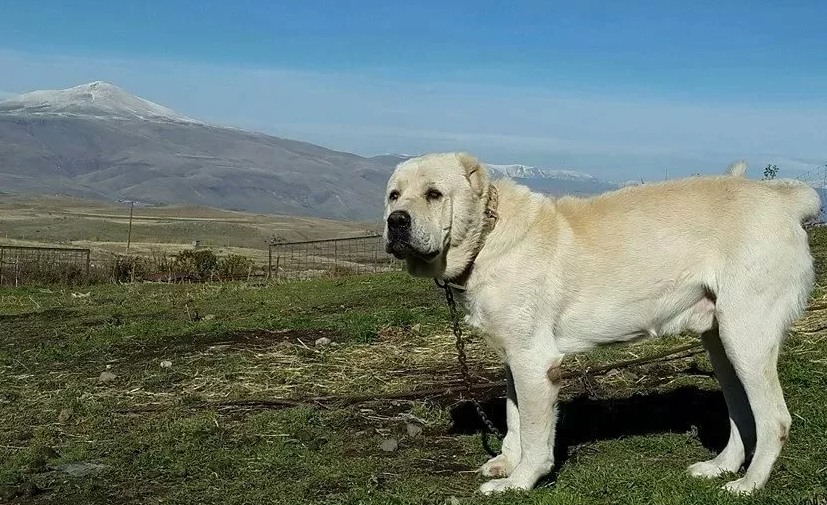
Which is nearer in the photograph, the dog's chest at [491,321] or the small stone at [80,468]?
the dog's chest at [491,321]

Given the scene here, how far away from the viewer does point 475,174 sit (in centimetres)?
613

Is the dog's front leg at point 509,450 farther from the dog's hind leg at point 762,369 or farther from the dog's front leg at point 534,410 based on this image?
the dog's hind leg at point 762,369

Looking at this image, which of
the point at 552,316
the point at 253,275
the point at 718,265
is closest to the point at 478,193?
the point at 552,316

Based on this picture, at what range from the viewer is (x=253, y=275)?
26750 millimetres

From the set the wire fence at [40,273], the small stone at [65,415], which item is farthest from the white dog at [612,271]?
the wire fence at [40,273]

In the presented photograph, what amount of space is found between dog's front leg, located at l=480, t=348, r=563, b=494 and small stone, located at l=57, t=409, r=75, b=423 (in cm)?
450

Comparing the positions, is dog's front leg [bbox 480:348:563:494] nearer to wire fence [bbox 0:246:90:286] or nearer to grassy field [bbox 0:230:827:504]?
grassy field [bbox 0:230:827:504]

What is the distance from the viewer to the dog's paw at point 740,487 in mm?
5461

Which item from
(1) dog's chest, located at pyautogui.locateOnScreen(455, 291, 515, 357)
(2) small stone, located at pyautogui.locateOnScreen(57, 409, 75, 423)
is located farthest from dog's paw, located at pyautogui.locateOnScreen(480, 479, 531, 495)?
(2) small stone, located at pyautogui.locateOnScreen(57, 409, 75, 423)

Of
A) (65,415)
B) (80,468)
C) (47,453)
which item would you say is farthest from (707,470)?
(65,415)

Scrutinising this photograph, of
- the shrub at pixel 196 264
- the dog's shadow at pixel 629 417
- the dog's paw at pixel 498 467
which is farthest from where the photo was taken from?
the shrub at pixel 196 264

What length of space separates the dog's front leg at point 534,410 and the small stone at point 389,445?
4.29 ft

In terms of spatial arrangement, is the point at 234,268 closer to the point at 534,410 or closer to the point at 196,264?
the point at 196,264

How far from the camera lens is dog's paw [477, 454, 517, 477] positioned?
6.21 meters
